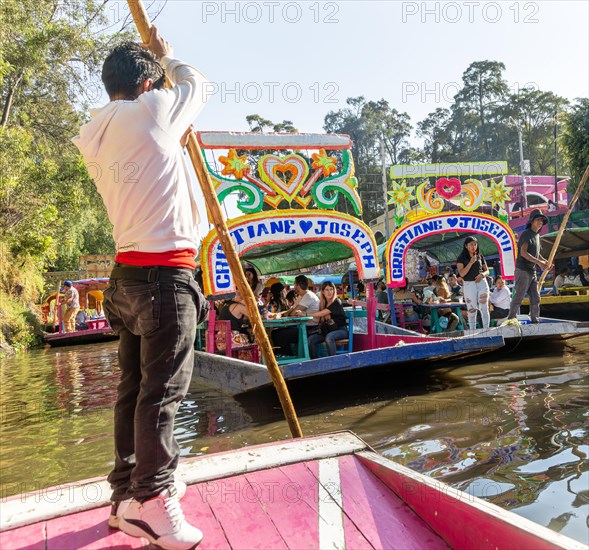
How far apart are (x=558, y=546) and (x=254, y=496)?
1071 millimetres

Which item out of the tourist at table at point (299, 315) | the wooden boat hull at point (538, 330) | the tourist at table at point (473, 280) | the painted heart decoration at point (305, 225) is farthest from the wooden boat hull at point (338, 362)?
the tourist at table at point (473, 280)

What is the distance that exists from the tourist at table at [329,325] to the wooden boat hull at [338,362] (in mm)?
763

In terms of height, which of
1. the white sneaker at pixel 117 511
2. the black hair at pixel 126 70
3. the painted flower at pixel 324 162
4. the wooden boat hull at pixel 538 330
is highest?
the painted flower at pixel 324 162

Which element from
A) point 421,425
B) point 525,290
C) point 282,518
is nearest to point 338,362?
point 421,425

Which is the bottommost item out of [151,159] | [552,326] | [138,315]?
[552,326]

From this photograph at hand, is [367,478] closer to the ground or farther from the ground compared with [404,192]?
closer to the ground

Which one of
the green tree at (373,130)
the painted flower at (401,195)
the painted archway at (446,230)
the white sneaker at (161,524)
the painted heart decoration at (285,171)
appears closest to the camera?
the white sneaker at (161,524)

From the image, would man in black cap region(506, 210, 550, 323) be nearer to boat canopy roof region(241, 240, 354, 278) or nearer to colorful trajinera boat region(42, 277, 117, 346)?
boat canopy roof region(241, 240, 354, 278)

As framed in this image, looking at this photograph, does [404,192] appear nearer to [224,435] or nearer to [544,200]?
[224,435]

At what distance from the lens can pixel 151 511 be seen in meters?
1.73

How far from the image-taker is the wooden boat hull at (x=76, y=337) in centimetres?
1603

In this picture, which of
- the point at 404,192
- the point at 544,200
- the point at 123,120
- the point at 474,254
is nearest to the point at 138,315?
the point at 123,120

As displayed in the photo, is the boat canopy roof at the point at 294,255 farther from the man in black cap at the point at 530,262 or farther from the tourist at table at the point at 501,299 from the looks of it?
the tourist at table at the point at 501,299

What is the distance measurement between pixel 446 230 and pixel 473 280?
Answer: 3.28 ft
